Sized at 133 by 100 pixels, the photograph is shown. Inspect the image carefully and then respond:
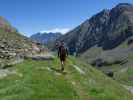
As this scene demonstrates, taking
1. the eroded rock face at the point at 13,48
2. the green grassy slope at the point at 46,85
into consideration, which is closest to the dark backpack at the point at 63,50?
the green grassy slope at the point at 46,85

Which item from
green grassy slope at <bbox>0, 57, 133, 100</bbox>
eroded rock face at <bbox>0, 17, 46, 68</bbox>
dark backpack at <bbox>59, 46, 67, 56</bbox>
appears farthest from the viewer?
eroded rock face at <bbox>0, 17, 46, 68</bbox>

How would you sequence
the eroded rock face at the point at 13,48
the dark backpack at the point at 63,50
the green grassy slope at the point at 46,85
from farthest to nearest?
the eroded rock face at the point at 13,48, the dark backpack at the point at 63,50, the green grassy slope at the point at 46,85

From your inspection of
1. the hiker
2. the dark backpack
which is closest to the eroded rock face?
the hiker

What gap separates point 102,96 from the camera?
32.5 m

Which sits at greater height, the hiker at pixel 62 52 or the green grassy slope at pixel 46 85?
the hiker at pixel 62 52

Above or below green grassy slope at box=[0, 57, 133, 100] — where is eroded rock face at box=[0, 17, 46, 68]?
above

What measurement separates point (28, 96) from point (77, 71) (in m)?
13.5

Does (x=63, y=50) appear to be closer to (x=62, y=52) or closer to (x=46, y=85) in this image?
(x=62, y=52)

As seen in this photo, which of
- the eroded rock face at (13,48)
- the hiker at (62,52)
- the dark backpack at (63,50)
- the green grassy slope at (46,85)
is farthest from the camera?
the eroded rock face at (13,48)

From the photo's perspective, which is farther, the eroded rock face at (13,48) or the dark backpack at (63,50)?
the eroded rock face at (13,48)

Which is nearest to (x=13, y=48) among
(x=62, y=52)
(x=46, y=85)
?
(x=62, y=52)

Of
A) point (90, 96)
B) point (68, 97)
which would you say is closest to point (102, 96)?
point (90, 96)

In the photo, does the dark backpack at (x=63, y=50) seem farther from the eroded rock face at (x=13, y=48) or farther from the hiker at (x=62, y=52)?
the eroded rock face at (x=13, y=48)

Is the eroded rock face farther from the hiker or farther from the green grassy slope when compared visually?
the hiker
